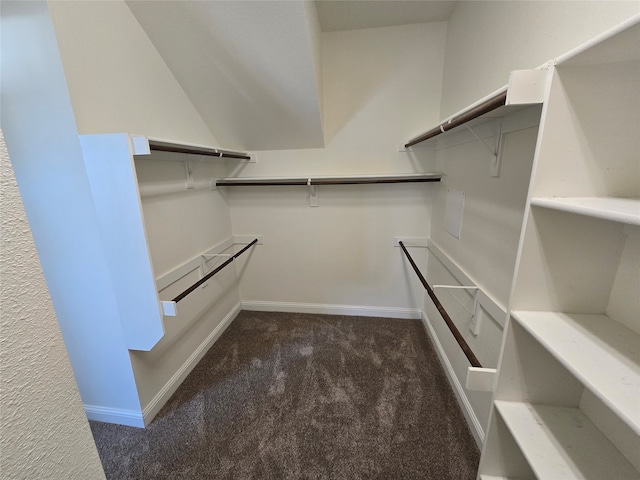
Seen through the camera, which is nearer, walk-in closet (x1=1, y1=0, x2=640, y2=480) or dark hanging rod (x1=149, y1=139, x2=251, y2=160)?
walk-in closet (x1=1, y1=0, x2=640, y2=480)

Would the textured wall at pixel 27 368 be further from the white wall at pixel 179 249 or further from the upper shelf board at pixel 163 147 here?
the white wall at pixel 179 249

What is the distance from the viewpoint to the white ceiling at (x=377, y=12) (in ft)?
5.57

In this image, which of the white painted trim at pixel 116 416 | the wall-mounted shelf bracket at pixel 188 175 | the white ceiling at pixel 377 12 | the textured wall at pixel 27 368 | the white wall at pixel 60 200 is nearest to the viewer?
the textured wall at pixel 27 368

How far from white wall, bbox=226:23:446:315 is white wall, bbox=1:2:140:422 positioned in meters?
1.34

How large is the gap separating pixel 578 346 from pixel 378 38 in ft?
7.43

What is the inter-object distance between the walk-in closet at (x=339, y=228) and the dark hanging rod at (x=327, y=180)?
0.10 feet

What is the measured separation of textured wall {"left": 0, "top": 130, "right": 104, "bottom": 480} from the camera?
0.43m

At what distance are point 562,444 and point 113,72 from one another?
7.63 ft

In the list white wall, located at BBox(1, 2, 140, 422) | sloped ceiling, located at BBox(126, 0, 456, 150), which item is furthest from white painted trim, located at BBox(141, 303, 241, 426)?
sloped ceiling, located at BBox(126, 0, 456, 150)

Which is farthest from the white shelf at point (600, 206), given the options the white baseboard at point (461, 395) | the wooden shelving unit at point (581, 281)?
the white baseboard at point (461, 395)

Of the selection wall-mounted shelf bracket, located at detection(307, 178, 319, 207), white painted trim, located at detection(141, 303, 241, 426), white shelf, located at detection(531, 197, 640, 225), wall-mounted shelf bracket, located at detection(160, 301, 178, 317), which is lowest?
white painted trim, located at detection(141, 303, 241, 426)

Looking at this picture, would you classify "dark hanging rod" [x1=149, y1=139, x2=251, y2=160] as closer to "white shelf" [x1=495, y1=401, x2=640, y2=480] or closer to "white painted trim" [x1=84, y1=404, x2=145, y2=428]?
"white painted trim" [x1=84, y1=404, x2=145, y2=428]

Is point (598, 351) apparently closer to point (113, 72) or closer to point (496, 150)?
point (496, 150)

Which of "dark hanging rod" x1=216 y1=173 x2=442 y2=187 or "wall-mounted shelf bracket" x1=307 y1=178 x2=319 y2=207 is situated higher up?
"dark hanging rod" x1=216 y1=173 x2=442 y2=187
